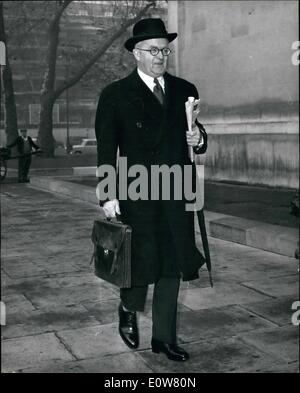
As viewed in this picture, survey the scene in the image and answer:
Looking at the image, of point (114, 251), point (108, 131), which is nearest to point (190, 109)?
point (108, 131)

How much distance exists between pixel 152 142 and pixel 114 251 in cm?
64

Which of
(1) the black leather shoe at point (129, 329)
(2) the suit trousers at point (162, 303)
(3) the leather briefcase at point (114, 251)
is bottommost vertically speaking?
(1) the black leather shoe at point (129, 329)

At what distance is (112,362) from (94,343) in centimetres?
37

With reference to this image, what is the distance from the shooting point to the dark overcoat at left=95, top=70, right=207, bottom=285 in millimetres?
3234

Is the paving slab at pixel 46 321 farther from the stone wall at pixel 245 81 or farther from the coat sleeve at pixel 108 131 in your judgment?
the stone wall at pixel 245 81

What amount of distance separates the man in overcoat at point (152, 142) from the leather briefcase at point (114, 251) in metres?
0.09

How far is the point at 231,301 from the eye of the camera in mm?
4676

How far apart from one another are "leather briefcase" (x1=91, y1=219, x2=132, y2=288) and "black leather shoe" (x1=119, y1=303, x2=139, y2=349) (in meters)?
0.37

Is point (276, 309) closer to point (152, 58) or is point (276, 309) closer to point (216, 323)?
point (216, 323)

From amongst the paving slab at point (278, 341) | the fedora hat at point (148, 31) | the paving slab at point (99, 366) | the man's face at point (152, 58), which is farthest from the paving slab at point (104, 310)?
the fedora hat at point (148, 31)

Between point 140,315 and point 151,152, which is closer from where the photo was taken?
point 151,152

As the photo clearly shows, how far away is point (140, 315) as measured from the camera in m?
4.36

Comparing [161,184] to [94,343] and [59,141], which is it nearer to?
[94,343]

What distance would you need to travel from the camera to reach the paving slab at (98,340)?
3.58 m
